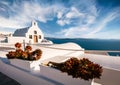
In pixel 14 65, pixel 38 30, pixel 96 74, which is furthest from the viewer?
pixel 38 30

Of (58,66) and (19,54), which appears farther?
(19,54)

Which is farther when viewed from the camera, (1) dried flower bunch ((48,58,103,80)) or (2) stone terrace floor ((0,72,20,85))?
(2) stone terrace floor ((0,72,20,85))

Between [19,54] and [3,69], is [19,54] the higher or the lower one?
the higher one

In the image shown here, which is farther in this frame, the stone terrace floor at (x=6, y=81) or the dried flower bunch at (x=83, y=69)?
the stone terrace floor at (x=6, y=81)

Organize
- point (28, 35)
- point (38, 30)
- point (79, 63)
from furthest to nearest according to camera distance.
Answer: point (38, 30) → point (28, 35) → point (79, 63)

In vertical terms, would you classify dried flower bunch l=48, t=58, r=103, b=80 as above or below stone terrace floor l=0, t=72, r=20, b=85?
above

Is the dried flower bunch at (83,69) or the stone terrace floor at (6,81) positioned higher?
the dried flower bunch at (83,69)

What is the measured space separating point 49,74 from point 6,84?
295 cm

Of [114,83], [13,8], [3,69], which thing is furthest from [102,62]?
[13,8]

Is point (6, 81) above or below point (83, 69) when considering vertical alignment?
below

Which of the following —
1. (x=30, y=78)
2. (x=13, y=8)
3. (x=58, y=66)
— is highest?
(x=13, y=8)

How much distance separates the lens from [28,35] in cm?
3844

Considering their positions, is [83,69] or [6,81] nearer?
[83,69]

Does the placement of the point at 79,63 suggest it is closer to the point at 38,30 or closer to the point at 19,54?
the point at 19,54
